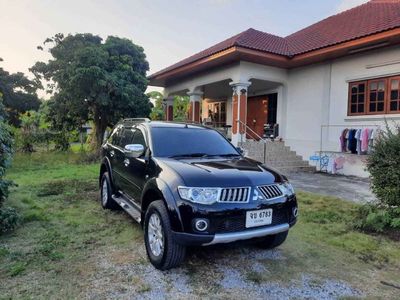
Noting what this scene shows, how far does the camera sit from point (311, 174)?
1126cm

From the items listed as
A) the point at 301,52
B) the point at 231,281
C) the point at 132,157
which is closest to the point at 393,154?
the point at 231,281

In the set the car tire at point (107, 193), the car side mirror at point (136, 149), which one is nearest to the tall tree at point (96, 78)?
the car tire at point (107, 193)

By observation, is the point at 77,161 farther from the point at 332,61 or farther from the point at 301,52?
the point at 332,61

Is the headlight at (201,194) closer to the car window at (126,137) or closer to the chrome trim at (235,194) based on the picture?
the chrome trim at (235,194)

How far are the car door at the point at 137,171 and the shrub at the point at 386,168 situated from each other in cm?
416

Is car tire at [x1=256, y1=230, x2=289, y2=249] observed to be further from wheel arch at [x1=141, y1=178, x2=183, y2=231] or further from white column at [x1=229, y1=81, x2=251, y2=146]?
white column at [x1=229, y1=81, x2=251, y2=146]

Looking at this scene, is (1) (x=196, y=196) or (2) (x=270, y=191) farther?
(2) (x=270, y=191)

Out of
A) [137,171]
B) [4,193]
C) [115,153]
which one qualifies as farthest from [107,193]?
[137,171]

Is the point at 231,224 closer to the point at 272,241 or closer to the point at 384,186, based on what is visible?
the point at 272,241

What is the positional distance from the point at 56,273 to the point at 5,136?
9.11ft

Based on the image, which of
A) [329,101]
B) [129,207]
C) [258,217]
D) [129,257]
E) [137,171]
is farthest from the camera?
[329,101]

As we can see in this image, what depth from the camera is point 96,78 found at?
13516 millimetres

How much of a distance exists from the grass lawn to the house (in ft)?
20.3

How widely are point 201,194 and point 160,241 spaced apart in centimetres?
80
